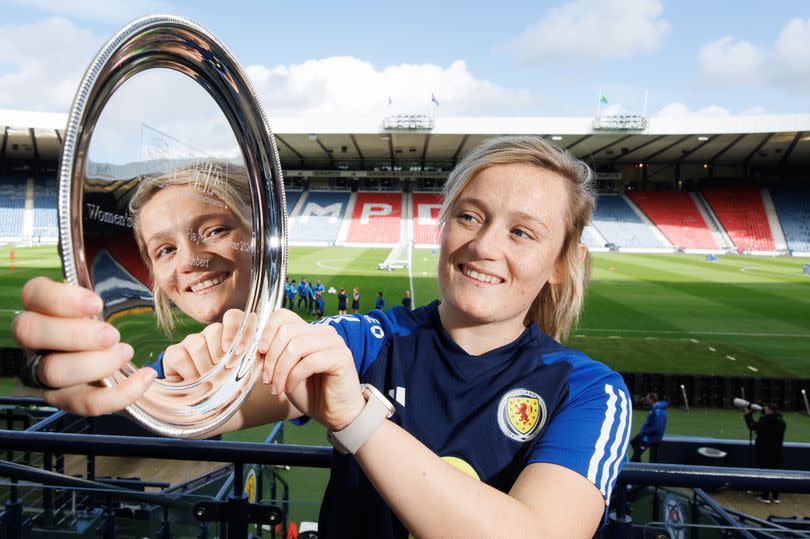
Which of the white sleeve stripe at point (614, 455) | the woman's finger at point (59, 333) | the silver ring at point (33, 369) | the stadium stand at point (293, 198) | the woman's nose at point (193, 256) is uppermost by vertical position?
the stadium stand at point (293, 198)

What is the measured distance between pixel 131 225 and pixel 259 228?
409 mm

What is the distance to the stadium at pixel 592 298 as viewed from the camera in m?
1.89

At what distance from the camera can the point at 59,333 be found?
30.2 inches

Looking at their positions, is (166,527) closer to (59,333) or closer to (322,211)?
(59,333)

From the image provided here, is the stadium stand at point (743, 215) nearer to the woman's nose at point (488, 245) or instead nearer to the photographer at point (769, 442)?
the photographer at point (769, 442)

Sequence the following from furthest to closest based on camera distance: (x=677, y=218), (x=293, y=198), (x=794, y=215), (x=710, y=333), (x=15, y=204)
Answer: (x=293, y=198), (x=677, y=218), (x=794, y=215), (x=710, y=333), (x=15, y=204)

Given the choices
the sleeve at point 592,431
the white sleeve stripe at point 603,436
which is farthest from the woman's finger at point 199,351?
the white sleeve stripe at point 603,436

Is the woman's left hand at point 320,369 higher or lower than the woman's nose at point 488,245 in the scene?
lower

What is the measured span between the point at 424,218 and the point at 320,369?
46669mm

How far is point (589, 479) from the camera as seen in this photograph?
3.82 ft

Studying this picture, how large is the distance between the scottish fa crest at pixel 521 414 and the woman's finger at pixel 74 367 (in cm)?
91

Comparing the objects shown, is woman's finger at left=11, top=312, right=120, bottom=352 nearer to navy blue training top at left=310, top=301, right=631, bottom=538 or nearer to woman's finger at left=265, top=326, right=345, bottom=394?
woman's finger at left=265, top=326, right=345, bottom=394

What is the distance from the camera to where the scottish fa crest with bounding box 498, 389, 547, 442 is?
4.39ft

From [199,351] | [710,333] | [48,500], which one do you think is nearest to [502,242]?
[199,351]
